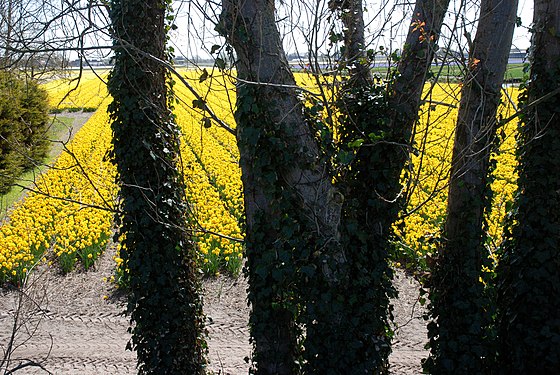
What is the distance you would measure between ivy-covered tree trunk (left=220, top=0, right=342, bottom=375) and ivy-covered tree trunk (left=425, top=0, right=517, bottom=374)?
3.98 ft

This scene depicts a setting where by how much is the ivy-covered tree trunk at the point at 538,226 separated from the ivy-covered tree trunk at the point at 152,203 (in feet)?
9.52

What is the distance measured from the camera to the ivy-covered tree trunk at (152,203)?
190 inches

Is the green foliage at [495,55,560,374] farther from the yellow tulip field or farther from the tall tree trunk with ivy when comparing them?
the tall tree trunk with ivy

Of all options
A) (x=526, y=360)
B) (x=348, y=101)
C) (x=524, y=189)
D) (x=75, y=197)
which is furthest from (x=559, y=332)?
(x=75, y=197)

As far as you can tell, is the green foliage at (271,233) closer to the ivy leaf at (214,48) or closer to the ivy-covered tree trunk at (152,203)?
the ivy leaf at (214,48)

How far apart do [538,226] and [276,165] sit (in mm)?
2383

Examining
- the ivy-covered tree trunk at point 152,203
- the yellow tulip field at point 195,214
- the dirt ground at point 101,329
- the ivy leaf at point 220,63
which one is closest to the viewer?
the ivy leaf at point 220,63

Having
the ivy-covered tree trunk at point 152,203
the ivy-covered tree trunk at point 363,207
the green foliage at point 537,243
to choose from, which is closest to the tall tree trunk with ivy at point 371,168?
the ivy-covered tree trunk at point 363,207

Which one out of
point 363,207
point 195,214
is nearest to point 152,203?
point 195,214

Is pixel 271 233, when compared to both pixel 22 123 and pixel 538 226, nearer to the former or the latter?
pixel 538 226

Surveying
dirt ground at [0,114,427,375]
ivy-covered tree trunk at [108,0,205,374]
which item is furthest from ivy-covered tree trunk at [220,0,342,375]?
dirt ground at [0,114,427,375]

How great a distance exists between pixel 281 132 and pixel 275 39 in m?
0.67

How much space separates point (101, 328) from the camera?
7.34 m

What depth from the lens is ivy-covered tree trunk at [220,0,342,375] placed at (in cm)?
409
